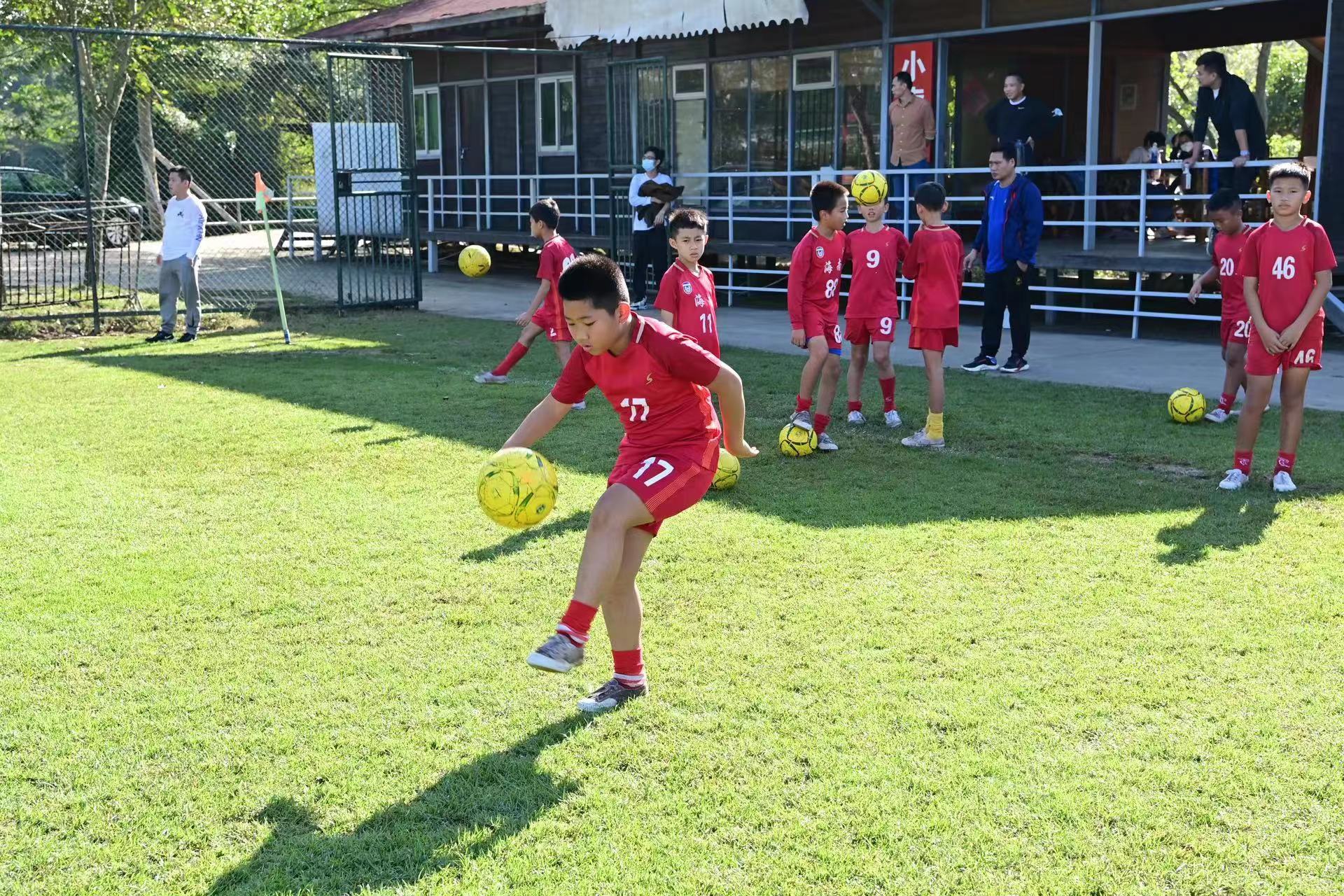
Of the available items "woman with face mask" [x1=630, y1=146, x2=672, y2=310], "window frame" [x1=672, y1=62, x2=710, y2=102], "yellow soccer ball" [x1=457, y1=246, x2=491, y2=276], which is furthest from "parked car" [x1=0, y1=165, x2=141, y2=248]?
"window frame" [x1=672, y1=62, x2=710, y2=102]

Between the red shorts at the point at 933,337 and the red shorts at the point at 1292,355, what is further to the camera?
the red shorts at the point at 933,337

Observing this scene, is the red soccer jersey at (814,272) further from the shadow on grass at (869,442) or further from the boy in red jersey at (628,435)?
the boy in red jersey at (628,435)

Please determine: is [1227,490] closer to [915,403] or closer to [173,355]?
[915,403]

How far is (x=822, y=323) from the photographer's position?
8703 mm

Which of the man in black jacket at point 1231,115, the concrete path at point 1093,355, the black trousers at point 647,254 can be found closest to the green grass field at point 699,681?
the concrete path at point 1093,355

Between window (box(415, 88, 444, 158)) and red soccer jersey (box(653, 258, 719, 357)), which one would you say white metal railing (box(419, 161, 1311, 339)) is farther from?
red soccer jersey (box(653, 258, 719, 357))

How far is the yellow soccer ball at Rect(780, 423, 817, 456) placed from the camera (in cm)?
851

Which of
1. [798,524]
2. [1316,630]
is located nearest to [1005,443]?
[798,524]

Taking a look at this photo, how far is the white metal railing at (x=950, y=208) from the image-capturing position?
14.6 metres

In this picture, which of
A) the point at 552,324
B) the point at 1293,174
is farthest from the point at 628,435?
the point at 552,324

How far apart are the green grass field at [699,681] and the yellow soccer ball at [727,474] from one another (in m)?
0.12

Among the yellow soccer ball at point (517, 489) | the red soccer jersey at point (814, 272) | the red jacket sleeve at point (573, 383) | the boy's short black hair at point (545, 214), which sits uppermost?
the boy's short black hair at point (545, 214)

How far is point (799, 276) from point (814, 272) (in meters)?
0.10

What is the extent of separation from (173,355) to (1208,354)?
10.4m
